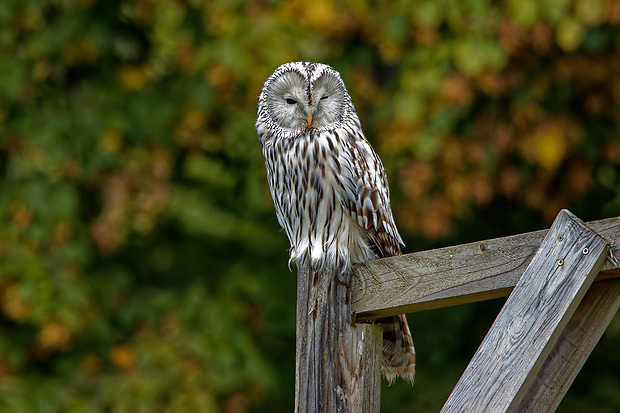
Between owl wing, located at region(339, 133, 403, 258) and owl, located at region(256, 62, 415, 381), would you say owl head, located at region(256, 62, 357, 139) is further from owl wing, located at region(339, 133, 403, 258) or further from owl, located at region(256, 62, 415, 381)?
owl wing, located at region(339, 133, 403, 258)

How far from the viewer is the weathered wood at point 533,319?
7.06ft

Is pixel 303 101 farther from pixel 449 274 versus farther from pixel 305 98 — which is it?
pixel 449 274

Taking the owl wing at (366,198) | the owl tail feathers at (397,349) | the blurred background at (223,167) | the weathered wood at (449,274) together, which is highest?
the blurred background at (223,167)

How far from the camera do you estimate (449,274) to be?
2402 millimetres

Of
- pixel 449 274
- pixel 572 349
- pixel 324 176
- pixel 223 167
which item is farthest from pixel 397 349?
pixel 223 167

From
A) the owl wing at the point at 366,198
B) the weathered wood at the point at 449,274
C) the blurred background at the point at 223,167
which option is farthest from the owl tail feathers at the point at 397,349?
the blurred background at the point at 223,167

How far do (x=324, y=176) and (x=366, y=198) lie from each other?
17cm

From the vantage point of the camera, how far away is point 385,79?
7.20 m

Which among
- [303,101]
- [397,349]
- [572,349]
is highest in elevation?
[303,101]

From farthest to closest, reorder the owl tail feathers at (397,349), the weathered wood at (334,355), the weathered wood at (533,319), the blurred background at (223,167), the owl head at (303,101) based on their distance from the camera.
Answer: the blurred background at (223,167)
the owl head at (303,101)
the owl tail feathers at (397,349)
the weathered wood at (334,355)
the weathered wood at (533,319)

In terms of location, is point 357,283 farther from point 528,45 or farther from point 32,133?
point 32,133

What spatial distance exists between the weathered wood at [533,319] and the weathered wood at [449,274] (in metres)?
0.05

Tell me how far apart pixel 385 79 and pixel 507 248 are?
5.01 m

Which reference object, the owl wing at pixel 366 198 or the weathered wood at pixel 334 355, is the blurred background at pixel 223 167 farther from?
the weathered wood at pixel 334 355
